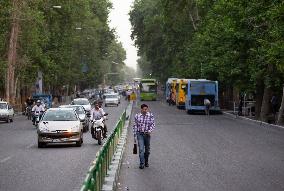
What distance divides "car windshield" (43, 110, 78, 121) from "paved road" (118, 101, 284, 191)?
242 centimetres

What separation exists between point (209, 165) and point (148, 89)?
301ft

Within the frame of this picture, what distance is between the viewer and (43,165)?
20047 mm

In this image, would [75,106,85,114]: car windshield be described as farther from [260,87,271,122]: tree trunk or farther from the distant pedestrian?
the distant pedestrian

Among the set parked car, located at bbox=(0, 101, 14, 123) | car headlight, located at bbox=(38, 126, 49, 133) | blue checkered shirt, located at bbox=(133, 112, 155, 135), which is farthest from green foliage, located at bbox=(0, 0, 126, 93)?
blue checkered shirt, located at bbox=(133, 112, 155, 135)

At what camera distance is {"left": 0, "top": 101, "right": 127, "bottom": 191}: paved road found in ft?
51.2

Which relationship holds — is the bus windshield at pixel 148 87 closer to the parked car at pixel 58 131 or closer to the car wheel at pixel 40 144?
the parked car at pixel 58 131

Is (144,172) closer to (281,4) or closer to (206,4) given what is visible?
(281,4)

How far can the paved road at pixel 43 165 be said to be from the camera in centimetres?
1559

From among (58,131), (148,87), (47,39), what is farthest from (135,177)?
(148,87)

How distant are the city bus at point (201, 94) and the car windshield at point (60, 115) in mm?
34706

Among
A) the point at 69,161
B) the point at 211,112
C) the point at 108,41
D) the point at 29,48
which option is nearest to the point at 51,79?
the point at 29,48

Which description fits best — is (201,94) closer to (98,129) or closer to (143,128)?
(98,129)

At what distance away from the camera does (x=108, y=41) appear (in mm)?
135625

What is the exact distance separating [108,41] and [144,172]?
118 meters
